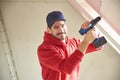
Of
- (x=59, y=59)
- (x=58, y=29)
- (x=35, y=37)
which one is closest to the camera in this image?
(x=59, y=59)

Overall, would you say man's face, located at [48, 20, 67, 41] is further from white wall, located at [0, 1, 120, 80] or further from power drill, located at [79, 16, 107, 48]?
white wall, located at [0, 1, 120, 80]

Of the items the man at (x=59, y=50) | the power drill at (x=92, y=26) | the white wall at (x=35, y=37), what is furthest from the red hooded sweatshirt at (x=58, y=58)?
the white wall at (x=35, y=37)

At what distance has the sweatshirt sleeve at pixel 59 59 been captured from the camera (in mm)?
1433

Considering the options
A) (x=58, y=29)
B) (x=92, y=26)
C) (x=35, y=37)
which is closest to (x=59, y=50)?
(x=58, y=29)

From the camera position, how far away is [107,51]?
270 centimetres

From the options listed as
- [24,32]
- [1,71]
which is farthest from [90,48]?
[1,71]

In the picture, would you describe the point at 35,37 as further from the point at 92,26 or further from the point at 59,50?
the point at 92,26

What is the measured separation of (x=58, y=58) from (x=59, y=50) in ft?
0.53

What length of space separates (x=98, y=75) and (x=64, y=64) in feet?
4.78

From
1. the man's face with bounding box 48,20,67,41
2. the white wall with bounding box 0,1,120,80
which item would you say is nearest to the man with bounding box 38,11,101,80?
the man's face with bounding box 48,20,67,41

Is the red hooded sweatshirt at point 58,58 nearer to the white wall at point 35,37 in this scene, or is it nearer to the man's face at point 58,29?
the man's face at point 58,29

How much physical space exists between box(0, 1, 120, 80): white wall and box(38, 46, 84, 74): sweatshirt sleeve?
1117 millimetres

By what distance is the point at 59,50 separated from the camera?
65.6 inches

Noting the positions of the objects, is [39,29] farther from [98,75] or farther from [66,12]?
[98,75]
